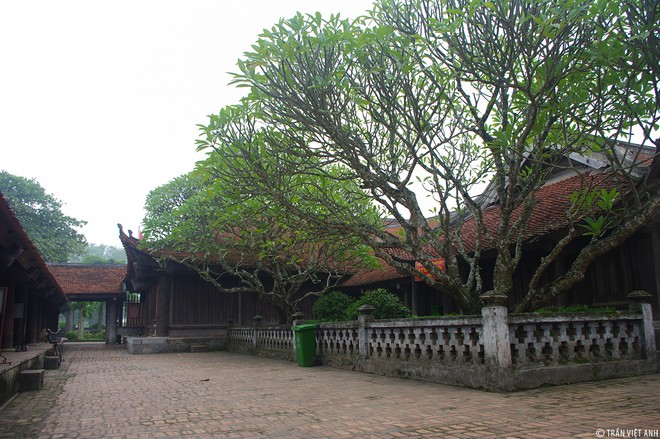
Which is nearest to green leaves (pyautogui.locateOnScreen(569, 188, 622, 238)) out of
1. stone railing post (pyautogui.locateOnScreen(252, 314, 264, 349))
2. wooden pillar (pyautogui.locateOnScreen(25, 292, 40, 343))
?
stone railing post (pyautogui.locateOnScreen(252, 314, 264, 349))

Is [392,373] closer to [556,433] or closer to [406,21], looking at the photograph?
[556,433]

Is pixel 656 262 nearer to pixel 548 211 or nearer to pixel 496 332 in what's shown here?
pixel 548 211

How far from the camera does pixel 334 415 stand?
5.53 m

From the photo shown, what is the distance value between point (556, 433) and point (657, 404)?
175 centimetres

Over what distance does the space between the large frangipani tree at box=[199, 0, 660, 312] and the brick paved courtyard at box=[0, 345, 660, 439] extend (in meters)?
2.25

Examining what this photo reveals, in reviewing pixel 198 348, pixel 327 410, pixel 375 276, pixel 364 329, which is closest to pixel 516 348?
pixel 327 410

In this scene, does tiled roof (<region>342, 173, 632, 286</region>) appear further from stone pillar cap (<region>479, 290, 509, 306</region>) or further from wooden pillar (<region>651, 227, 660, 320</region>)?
stone pillar cap (<region>479, 290, 509, 306</region>)

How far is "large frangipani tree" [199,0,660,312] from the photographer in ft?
21.6

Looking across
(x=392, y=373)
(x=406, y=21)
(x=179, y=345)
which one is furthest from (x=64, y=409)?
(x=179, y=345)

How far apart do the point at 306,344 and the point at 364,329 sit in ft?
6.73

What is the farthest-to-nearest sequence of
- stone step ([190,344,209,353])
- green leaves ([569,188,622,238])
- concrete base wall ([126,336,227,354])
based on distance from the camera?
stone step ([190,344,209,353]) < concrete base wall ([126,336,227,354]) < green leaves ([569,188,622,238])

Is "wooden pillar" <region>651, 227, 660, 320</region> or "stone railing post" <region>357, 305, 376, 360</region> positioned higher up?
"wooden pillar" <region>651, 227, 660, 320</region>

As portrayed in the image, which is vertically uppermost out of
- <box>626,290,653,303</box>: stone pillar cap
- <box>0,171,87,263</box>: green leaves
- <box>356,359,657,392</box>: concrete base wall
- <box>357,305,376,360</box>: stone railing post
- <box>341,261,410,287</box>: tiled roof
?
<box>0,171,87,263</box>: green leaves

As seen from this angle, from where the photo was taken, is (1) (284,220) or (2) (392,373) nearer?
(2) (392,373)
